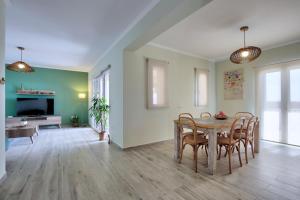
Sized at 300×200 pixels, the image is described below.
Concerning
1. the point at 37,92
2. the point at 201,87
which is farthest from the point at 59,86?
the point at 201,87

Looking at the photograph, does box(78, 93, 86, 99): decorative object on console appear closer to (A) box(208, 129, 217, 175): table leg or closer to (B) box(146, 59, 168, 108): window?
(B) box(146, 59, 168, 108): window

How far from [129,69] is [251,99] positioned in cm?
395

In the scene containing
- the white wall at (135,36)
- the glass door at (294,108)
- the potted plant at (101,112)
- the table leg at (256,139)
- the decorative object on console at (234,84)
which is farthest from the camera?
the decorative object on console at (234,84)

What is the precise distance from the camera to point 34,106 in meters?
6.29

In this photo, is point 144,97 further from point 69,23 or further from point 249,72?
point 249,72

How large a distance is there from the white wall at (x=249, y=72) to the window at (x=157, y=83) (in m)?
2.55

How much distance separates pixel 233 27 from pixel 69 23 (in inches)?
133

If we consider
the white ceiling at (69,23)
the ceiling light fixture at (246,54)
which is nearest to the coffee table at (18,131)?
the white ceiling at (69,23)

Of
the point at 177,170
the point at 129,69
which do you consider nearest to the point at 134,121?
the point at 129,69

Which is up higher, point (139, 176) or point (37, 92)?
point (37, 92)

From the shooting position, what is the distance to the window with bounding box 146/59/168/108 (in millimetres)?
3928

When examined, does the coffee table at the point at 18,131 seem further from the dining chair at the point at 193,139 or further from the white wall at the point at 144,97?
the dining chair at the point at 193,139

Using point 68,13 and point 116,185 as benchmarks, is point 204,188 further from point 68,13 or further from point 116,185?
point 68,13

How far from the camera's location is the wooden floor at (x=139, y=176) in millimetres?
1889
